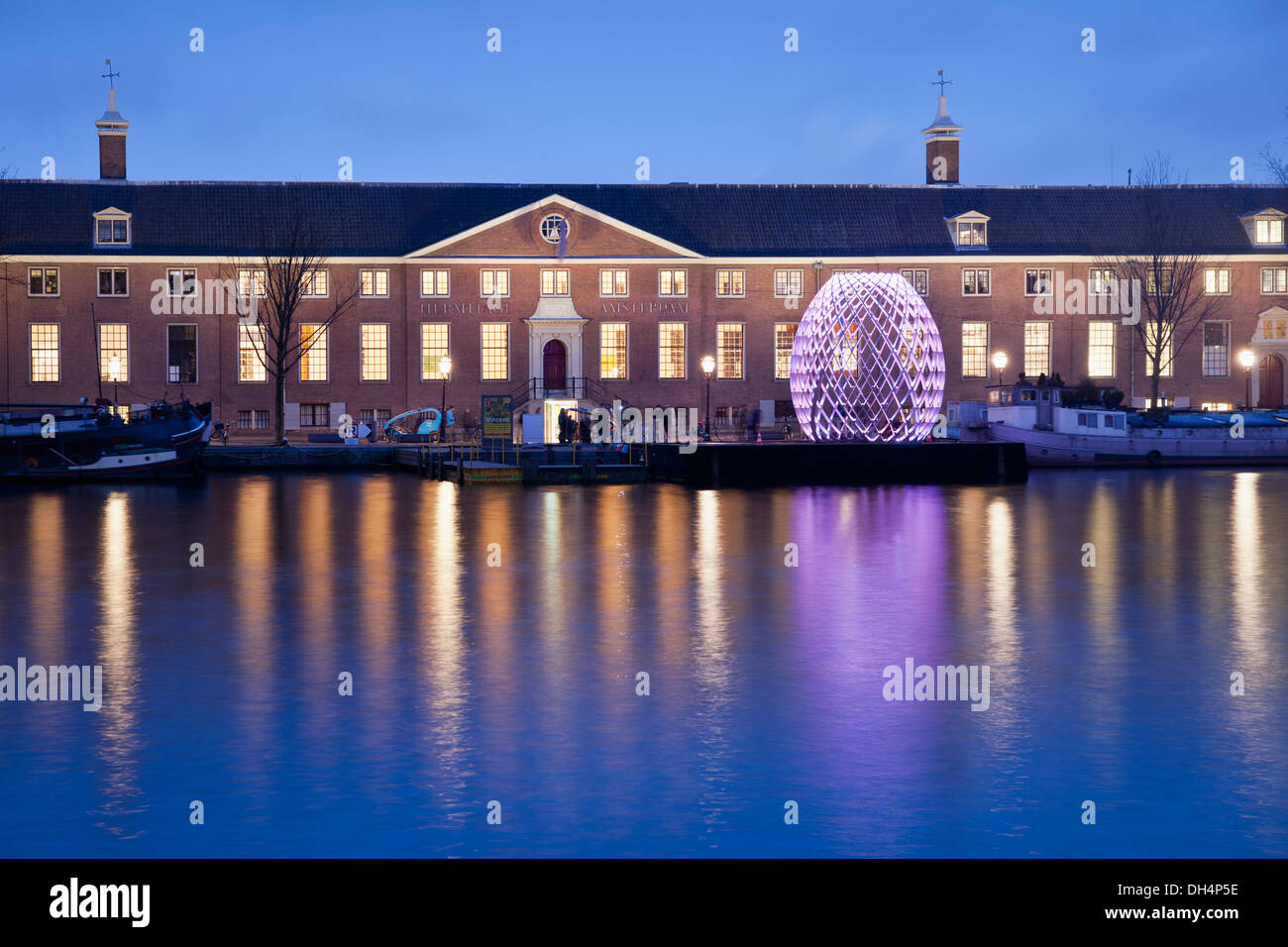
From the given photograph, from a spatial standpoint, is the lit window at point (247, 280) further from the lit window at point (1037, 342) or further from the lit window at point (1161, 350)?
the lit window at point (1161, 350)

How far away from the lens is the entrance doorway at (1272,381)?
7050 centimetres

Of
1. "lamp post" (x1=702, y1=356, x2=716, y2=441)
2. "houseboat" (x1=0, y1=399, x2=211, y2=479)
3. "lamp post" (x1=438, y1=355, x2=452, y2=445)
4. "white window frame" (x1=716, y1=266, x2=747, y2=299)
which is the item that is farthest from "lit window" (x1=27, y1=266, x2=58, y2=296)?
"white window frame" (x1=716, y1=266, x2=747, y2=299)

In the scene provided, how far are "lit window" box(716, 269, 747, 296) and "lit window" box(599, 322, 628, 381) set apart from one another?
5.05 m

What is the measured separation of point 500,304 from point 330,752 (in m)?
57.7

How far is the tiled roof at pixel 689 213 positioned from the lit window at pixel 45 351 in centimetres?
353

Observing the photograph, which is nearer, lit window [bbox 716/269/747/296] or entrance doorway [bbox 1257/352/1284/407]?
lit window [bbox 716/269/747/296]

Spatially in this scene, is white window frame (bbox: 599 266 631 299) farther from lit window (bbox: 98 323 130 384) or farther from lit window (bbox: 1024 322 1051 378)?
lit window (bbox: 98 323 130 384)

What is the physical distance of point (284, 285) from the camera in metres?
63.2

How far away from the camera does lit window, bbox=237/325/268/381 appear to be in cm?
6588

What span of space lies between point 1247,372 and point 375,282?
4257 centimetres

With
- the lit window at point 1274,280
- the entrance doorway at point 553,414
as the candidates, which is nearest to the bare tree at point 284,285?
the entrance doorway at point 553,414
